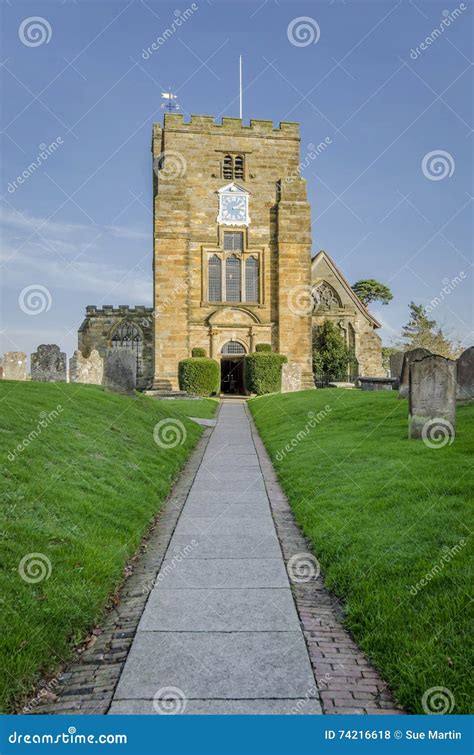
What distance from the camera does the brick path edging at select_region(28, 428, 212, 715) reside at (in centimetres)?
336

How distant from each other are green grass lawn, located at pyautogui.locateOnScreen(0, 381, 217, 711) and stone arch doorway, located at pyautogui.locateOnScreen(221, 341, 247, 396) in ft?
75.2

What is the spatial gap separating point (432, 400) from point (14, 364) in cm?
1739

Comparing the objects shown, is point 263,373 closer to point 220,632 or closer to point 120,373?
point 120,373

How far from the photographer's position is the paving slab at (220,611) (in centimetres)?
415

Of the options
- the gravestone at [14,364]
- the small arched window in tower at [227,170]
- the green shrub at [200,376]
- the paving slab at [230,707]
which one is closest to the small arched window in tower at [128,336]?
the green shrub at [200,376]

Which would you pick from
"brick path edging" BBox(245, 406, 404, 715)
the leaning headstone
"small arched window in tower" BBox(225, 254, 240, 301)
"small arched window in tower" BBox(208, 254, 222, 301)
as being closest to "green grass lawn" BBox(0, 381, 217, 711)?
"brick path edging" BBox(245, 406, 404, 715)

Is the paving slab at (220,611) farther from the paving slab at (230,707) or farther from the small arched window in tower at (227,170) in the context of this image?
A: the small arched window in tower at (227,170)

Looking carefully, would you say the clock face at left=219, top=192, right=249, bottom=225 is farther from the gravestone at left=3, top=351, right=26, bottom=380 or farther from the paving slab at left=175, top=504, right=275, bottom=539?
the paving slab at left=175, top=504, right=275, bottom=539

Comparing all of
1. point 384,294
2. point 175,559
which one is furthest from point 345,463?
point 384,294

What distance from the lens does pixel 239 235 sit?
36469 mm

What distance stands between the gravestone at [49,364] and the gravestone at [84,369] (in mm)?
1771
